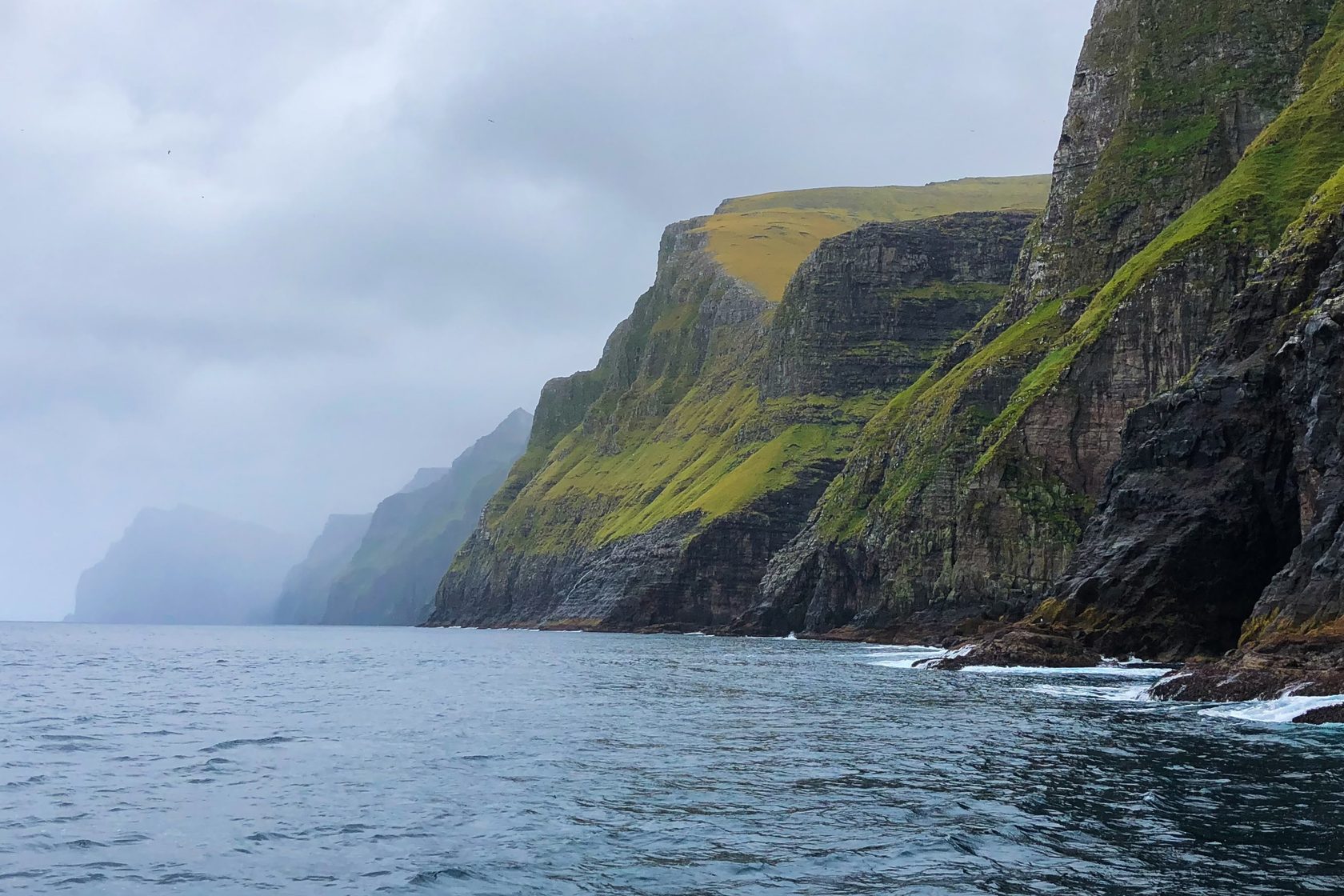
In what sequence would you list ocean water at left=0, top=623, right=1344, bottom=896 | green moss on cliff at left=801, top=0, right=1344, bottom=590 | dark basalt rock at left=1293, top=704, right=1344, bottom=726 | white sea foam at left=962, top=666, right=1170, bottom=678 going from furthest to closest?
green moss on cliff at left=801, top=0, right=1344, bottom=590, white sea foam at left=962, top=666, right=1170, bottom=678, dark basalt rock at left=1293, top=704, right=1344, bottom=726, ocean water at left=0, top=623, right=1344, bottom=896

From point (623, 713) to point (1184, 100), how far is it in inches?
4859

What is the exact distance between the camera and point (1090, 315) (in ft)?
429

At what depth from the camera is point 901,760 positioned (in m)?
38.5

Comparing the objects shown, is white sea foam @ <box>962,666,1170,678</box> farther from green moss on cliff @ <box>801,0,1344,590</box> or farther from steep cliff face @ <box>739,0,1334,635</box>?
green moss on cliff @ <box>801,0,1344,590</box>

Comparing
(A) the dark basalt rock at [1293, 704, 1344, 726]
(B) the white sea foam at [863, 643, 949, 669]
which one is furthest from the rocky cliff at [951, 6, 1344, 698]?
(A) the dark basalt rock at [1293, 704, 1344, 726]

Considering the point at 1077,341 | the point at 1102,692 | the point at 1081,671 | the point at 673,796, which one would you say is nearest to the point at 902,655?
the point at 1081,671

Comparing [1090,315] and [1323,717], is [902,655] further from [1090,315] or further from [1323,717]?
[1323,717]

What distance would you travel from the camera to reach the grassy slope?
111m

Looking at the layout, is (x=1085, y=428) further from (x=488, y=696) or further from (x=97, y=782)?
(x=97, y=782)

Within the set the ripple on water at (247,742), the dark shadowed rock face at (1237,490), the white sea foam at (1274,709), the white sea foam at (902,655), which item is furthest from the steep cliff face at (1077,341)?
the ripple on water at (247,742)

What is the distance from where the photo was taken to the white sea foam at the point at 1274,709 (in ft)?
153

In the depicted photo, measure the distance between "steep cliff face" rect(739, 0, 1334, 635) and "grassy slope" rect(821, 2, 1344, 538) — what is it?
344 millimetres

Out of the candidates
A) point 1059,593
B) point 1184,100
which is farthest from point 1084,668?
point 1184,100

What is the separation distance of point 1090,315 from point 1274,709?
8739 cm
